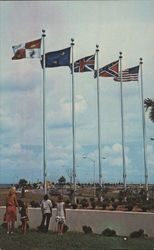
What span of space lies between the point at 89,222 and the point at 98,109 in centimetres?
1338

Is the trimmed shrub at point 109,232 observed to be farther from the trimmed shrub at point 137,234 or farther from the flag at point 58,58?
the flag at point 58,58

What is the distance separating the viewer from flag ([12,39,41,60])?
24719mm

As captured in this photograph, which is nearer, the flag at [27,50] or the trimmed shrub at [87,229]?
the trimmed shrub at [87,229]

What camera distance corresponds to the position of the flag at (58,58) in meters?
25.8

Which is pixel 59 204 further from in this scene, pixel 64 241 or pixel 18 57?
pixel 18 57

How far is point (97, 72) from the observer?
29.4 m

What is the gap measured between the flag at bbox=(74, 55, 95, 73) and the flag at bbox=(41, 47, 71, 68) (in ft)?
6.50

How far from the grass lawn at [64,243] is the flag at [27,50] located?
39.1 ft

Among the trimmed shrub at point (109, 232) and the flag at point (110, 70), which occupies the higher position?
the flag at point (110, 70)

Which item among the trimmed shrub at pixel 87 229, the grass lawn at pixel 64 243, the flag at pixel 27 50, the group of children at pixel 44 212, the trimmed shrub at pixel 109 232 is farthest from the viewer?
the flag at pixel 27 50

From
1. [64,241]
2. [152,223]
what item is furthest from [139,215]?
[64,241]

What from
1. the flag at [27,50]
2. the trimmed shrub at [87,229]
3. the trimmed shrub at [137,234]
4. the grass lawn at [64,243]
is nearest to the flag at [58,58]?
the flag at [27,50]

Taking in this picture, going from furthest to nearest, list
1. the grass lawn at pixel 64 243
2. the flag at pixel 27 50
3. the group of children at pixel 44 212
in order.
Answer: the flag at pixel 27 50 < the group of children at pixel 44 212 < the grass lawn at pixel 64 243

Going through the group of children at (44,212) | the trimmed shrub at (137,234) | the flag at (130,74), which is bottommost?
the trimmed shrub at (137,234)
